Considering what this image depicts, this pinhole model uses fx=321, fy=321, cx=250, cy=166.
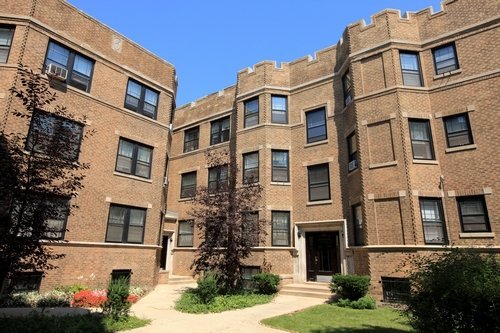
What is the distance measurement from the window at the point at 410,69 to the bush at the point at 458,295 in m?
11.6

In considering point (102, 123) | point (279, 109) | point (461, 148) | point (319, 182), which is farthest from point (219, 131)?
point (461, 148)

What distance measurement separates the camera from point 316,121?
19.5 metres

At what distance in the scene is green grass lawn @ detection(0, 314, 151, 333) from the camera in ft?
26.3

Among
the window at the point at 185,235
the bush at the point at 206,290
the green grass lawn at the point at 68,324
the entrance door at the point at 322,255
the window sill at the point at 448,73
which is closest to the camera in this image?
the green grass lawn at the point at 68,324

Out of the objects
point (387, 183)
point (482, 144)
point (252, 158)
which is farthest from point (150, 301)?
point (482, 144)

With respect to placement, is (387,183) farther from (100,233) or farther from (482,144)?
(100,233)

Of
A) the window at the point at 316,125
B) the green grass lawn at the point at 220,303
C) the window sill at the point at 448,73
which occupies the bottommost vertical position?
the green grass lawn at the point at 220,303

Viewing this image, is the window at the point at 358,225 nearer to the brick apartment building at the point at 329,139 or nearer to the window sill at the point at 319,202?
the brick apartment building at the point at 329,139

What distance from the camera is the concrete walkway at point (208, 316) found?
360 inches

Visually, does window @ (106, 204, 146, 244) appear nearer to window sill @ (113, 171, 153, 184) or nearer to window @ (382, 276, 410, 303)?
window sill @ (113, 171, 153, 184)

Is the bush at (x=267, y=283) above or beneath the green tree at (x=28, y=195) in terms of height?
beneath

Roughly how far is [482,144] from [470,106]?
1815 mm

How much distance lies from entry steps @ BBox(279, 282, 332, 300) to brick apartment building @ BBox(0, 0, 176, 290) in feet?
23.6

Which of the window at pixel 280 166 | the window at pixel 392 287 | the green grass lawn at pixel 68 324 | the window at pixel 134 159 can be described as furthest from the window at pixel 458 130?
the window at pixel 134 159
